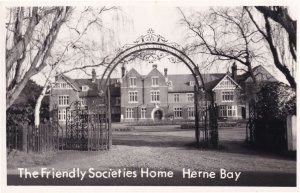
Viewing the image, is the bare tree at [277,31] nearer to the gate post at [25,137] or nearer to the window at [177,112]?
the gate post at [25,137]

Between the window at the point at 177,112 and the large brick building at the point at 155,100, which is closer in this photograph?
the large brick building at the point at 155,100

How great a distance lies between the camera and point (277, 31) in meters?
8.34

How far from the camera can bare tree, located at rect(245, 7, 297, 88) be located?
23.0 ft

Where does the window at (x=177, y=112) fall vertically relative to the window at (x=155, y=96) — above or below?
below

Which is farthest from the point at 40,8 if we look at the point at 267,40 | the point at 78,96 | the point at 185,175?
the point at 78,96

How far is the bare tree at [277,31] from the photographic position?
7.00 metres

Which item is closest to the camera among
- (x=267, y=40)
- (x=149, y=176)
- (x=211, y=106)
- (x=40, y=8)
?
(x=149, y=176)

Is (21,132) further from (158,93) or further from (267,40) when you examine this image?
(158,93)

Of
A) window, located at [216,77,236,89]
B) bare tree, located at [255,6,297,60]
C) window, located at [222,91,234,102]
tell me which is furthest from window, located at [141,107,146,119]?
bare tree, located at [255,6,297,60]

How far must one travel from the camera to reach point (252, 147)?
34.3ft

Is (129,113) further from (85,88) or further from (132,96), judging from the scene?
(85,88)

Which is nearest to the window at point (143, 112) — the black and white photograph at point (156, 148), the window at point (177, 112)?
the window at point (177, 112)

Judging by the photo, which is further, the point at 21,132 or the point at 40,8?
the point at 21,132
